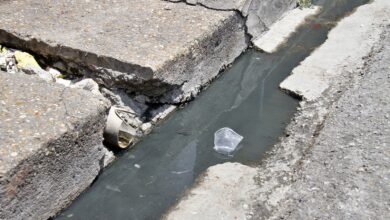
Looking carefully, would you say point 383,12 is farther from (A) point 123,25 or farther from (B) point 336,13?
(A) point 123,25

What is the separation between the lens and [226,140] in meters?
4.05

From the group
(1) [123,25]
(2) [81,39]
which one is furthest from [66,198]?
(1) [123,25]

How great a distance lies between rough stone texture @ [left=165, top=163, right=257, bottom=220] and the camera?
10.8 ft

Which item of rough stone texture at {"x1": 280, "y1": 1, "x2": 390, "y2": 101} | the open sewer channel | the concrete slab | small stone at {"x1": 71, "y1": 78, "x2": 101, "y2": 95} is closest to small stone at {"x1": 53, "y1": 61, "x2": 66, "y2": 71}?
small stone at {"x1": 71, "y1": 78, "x2": 101, "y2": 95}

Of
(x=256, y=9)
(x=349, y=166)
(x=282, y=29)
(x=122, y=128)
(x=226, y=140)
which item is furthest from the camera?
(x=282, y=29)

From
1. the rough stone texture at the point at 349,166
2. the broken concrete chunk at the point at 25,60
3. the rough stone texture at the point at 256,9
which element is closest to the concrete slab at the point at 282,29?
the rough stone texture at the point at 256,9

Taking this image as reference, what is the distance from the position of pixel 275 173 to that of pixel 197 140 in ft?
2.58

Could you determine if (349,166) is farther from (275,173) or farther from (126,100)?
(126,100)

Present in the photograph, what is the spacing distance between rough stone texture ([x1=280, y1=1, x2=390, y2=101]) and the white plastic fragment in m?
0.84

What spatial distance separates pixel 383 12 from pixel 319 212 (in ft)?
12.2

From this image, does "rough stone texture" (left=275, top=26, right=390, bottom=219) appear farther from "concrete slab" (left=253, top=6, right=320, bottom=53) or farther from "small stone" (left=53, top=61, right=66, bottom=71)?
"small stone" (left=53, top=61, right=66, bottom=71)

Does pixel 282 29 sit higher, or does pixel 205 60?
pixel 205 60

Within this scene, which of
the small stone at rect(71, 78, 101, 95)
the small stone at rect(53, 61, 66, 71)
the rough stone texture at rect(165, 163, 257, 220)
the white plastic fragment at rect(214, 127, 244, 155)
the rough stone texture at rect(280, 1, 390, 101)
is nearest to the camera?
the rough stone texture at rect(165, 163, 257, 220)

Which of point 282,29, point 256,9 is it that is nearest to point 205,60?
point 256,9
